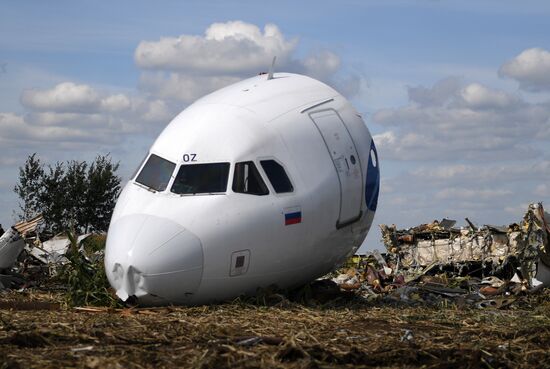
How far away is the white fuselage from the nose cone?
16mm

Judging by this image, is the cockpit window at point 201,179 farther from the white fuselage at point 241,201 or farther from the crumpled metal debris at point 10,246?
the crumpled metal debris at point 10,246

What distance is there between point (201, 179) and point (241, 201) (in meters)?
0.79

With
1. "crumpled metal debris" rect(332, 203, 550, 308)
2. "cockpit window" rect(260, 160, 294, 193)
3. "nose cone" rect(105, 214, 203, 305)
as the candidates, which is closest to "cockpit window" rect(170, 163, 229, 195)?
"cockpit window" rect(260, 160, 294, 193)

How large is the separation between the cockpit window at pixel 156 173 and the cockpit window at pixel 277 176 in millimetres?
1591

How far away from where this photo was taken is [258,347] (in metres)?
12.8

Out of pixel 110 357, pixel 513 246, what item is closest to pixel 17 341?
pixel 110 357

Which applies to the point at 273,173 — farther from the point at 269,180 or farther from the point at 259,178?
the point at 259,178

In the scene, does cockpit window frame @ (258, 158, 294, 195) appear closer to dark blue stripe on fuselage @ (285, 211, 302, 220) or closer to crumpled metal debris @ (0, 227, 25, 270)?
dark blue stripe on fuselage @ (285, 211, 302, 220)

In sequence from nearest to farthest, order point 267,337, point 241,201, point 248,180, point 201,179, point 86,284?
point 267,337 → point 241,201 → point 201,179 → point 248,180 → point 86,284

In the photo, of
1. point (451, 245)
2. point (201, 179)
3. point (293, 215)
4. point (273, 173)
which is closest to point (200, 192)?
point (201, 179)

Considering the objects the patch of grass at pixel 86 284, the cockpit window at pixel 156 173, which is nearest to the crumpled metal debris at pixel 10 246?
the patch of grass at pixel 86 284

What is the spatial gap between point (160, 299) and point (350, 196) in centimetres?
449

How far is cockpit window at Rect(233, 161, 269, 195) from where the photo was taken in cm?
1803

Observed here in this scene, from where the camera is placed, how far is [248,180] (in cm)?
1816
